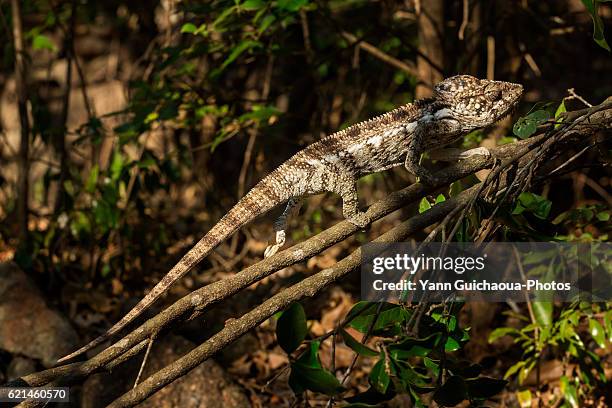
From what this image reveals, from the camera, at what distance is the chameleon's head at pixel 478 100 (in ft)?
9.45

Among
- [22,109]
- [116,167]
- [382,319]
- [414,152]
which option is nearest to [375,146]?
[414,152]

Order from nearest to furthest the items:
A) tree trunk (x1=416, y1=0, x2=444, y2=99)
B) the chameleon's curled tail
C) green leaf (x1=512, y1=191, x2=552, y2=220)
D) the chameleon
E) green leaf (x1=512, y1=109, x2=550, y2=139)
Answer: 1. green leaf (x1=512, y1=109, x2=550, y2=139)
2. green leaf (x1=512, y1=191, x2=552, y2=220)
3. the chameleon's curled tail
4. the chameleon
5. tree trunk (x1=416, y1=0, x2=444, y2=99)

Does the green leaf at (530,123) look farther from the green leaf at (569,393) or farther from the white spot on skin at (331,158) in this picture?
the green leaf at (569,393)

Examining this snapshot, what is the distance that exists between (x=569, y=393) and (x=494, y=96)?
147cm

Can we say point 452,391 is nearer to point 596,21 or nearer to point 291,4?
point 596,21

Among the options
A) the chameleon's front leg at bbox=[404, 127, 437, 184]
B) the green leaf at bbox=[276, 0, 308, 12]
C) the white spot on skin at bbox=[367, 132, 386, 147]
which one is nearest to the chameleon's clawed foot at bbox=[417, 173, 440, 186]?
the chameleon's front leg at bbox=[404, 127, 437, 184]

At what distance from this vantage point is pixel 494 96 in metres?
2.89

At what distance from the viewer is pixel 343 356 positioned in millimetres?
4332

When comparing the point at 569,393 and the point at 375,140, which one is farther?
the point at 569,393

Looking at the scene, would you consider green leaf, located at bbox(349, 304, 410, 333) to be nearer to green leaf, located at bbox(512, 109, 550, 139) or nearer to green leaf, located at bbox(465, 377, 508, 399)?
green leaf, located at bbox(465, 377, 508, 399)

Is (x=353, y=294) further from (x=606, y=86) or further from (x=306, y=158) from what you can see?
(x=606, y=86)

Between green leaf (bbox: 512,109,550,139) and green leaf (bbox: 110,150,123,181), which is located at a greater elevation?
green leaf (bbox: 512,109,550,139)

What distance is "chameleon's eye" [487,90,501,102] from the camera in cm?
289

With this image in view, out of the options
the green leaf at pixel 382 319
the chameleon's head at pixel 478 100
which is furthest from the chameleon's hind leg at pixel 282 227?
Answer: the green leaf at pixel 382 319
